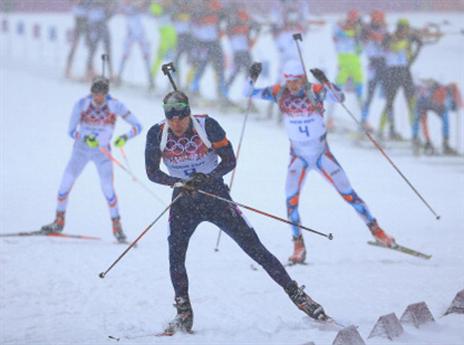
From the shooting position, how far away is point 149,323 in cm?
693

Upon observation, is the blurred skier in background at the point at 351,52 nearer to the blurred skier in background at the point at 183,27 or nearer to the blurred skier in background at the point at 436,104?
the blurred skier in background at the point at 436,104

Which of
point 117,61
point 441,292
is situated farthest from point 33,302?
point 117,61

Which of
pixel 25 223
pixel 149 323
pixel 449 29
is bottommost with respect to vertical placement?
pixel 25 223

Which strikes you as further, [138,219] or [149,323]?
[138,219]

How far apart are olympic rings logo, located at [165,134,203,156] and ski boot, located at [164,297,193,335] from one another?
43.3 inches

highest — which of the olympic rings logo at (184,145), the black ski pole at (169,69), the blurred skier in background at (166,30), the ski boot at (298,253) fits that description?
the black ski pole at (169,69)

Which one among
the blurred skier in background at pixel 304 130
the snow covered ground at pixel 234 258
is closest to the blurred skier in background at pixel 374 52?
the snow covered ground at pixel 234 258

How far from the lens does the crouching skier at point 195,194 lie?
631 centimetres

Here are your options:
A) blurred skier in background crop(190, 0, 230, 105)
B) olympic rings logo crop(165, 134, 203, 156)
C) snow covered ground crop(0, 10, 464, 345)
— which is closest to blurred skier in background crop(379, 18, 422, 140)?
snow covered ground crop(0, 10, 464, 345)

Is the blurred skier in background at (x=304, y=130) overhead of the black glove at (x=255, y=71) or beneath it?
beneath

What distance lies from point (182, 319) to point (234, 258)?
9.59ft

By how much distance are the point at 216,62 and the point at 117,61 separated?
731cm

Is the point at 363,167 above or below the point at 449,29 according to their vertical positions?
below

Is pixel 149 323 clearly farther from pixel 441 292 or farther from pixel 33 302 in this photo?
pixel 441 292
